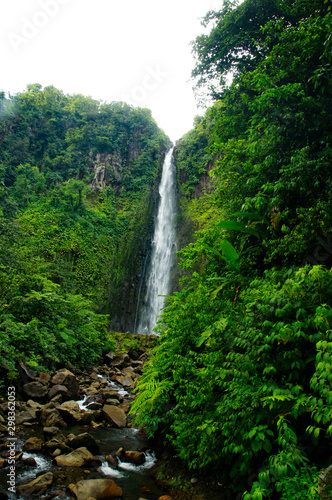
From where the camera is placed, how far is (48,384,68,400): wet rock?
20.2ft

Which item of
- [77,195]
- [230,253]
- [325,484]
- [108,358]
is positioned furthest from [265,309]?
[77,195]

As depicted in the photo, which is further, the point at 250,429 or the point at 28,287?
the point at 28,287

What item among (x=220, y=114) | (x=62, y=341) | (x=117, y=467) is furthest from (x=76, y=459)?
(x=220, y=114)

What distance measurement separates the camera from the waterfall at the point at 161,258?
2075 cm

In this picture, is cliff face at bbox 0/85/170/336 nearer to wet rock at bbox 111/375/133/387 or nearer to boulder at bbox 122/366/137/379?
boulder at bbox 122/366/137/379

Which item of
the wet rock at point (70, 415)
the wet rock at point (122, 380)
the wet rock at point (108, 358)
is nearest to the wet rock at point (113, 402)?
the wet rock at point (70, 415)

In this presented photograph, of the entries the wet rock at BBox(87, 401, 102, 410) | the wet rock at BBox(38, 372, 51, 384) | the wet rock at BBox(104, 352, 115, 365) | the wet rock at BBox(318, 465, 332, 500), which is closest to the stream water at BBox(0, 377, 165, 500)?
the wet rock at BBox(87, 401, 102, 410)

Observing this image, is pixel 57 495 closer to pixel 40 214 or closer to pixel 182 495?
pixel 182 495

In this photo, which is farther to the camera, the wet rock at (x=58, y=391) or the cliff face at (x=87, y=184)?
the cliff face at (x=87, y=184)

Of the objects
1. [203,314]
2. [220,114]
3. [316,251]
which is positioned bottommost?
[203,314]

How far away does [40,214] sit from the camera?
22.2 m

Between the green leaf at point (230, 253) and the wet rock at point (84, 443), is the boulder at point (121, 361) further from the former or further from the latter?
the green leaf at point (230, 253)

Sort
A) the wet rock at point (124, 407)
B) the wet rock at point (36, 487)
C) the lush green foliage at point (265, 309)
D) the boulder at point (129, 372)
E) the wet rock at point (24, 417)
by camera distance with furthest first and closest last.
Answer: the boulder at point (129, 372)
the wet rock at point (124, 407)
the wet rock at point (24, 417)
the wet rock at point (36, 487)
the lush green foliage at point (265, 309)

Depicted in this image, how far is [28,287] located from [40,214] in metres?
15.5
